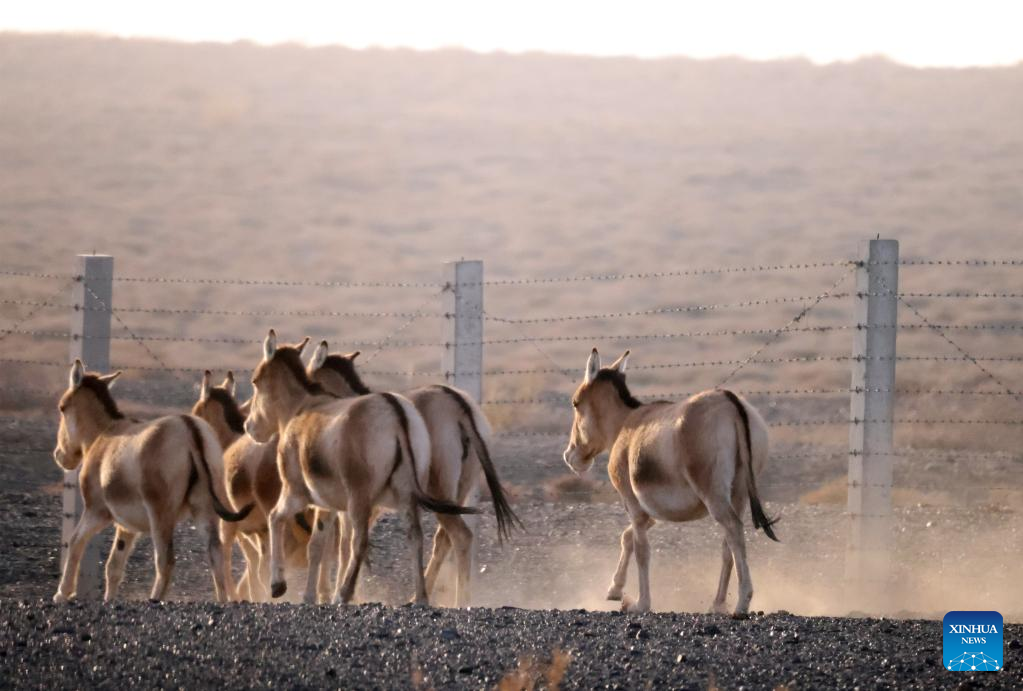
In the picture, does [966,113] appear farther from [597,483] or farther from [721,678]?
[721,678]

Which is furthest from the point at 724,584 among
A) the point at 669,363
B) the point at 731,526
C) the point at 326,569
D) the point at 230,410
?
the point at 669,363

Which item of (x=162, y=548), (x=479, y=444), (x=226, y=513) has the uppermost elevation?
(x=479, y=444)

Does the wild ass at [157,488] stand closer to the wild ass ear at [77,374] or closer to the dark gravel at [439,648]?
the wild ass ear at [77,374]

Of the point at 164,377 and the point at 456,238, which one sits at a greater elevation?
the point at 456,238

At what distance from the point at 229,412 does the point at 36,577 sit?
7.02ft

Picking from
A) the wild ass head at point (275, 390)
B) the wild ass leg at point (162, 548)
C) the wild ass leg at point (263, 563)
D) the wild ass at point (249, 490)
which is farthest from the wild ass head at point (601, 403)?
the wild ass leg at point (162, 548)

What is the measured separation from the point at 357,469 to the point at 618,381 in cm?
230

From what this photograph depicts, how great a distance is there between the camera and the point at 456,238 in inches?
2431

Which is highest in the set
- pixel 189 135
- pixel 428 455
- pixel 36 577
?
pixel 189 135

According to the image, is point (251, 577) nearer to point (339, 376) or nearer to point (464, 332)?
point (339, 376)

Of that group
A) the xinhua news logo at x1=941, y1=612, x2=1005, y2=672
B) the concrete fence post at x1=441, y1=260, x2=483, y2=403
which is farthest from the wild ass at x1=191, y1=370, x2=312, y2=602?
the xinhua news logo at x1=941, y1=612, x2=1005, y2=672

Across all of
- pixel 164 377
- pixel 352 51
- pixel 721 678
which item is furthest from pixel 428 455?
pixel 352 51

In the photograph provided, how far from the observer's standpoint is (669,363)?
36.8m

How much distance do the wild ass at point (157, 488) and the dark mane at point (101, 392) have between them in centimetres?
43
